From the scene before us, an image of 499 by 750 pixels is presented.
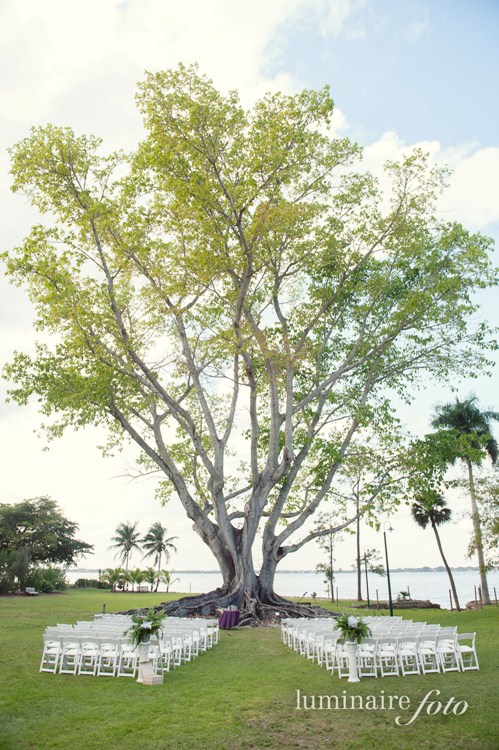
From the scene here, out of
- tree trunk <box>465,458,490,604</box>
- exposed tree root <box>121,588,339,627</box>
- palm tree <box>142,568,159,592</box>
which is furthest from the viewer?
palm tree <box>142,568,159,592</box>

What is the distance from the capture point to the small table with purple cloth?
1938 cm

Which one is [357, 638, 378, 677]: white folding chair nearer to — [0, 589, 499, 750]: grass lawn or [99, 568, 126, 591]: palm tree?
[0, 589, 499, 750]: grass lawn

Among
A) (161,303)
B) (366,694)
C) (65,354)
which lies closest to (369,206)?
(161,303)

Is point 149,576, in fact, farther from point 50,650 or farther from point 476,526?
point 50,650

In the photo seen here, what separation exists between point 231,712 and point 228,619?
40.2 feet

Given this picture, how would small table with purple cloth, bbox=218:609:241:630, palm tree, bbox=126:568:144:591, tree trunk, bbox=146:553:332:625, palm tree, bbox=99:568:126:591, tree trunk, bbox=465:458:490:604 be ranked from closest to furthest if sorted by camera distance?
1. small table with purple cloth, bbox=218:609:241:630
2. tree trunk, bbox=146:553:332:625
3. tree trunk, bbox=465:458:490:604
4. palm tree, bbox=99:568:126:591
5. palm tree, bbox=126:568:144:591

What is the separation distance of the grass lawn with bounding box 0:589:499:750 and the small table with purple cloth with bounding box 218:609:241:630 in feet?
24.3

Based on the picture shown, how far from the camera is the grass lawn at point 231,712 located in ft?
21.4

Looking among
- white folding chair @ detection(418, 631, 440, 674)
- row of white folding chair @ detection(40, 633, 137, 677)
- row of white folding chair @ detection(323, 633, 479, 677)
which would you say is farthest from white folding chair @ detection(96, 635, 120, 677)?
white folding chair @ detection(418, 631, 440, 674)

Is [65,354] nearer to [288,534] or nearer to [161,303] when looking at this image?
[161,303]

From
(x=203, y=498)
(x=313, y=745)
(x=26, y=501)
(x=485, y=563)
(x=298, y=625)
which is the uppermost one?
(x=26, y=501)

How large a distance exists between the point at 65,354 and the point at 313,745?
54.0 ft

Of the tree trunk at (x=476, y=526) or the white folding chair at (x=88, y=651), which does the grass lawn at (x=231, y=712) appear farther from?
the tree trunk at (x=476, y=526)

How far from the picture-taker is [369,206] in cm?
2184
